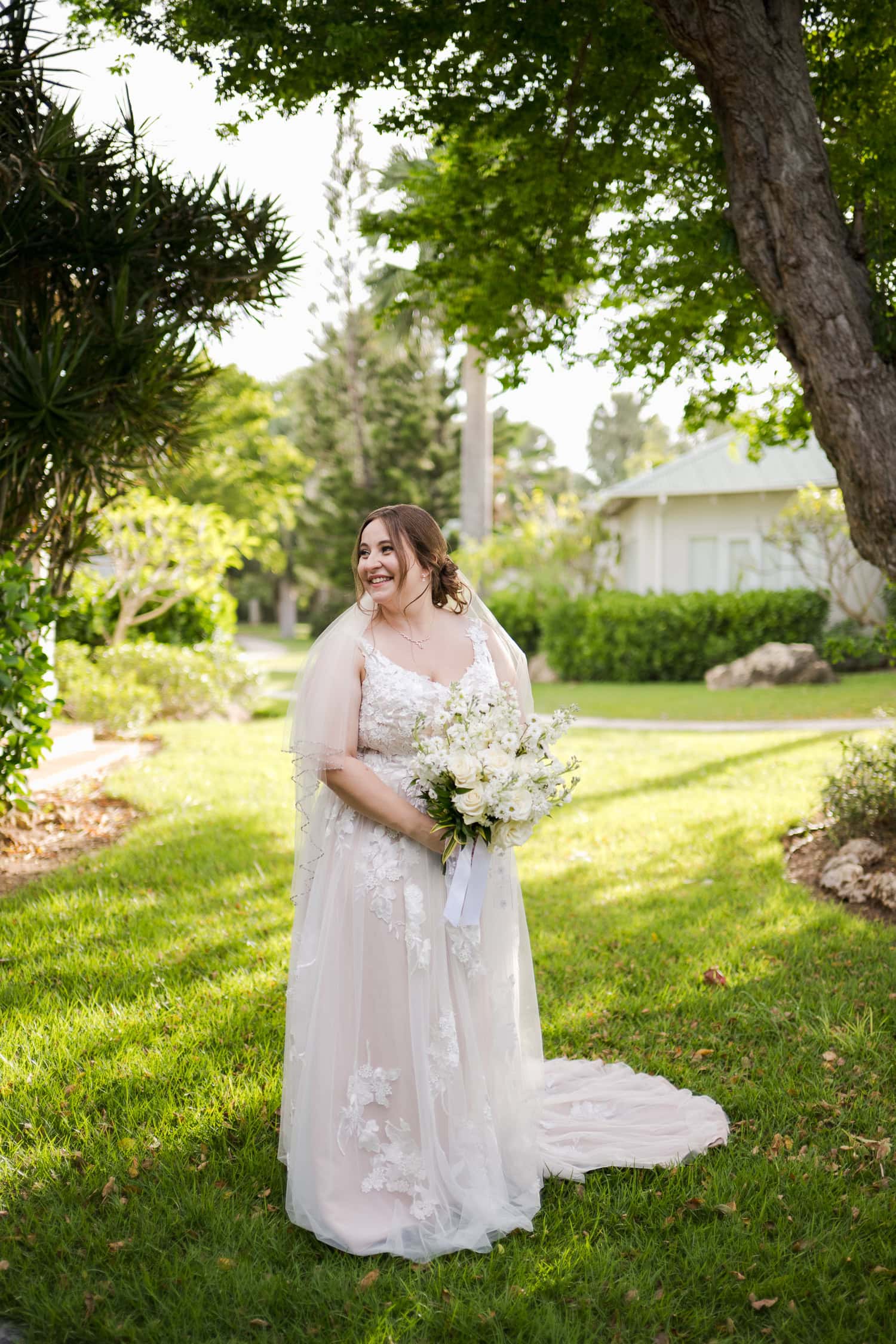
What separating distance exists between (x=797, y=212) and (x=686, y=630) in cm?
1484

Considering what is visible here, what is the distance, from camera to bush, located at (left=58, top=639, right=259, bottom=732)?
37.7ft

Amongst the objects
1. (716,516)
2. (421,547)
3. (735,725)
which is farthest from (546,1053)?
(716,516)

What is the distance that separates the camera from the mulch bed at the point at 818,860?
5.89 meters

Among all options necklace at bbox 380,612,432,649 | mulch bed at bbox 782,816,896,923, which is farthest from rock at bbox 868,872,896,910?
necklace at bbox 380,612,432,649

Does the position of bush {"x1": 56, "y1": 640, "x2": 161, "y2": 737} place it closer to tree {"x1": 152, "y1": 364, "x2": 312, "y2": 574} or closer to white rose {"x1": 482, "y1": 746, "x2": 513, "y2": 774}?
white rose {"x1": 482, "y1": 746, "x2": 513, "y2": 774}

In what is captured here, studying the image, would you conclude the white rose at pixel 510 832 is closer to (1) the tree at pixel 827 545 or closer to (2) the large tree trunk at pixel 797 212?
(2) the large tree trunk at pixel 797 212

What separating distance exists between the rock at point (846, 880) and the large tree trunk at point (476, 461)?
16.3 meters

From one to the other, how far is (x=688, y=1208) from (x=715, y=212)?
5407 mm

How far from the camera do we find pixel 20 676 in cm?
608

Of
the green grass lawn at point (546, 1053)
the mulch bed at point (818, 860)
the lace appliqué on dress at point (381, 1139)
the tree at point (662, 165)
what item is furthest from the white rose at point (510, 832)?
the mulch bed at point (818, 860)

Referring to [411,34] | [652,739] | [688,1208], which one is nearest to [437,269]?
[411,34]

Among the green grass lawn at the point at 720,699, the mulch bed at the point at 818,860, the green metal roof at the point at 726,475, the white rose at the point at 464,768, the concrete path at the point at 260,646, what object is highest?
the green metal roof at the point at 726,475

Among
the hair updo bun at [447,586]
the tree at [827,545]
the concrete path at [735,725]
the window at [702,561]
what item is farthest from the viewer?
the window at [702,561]

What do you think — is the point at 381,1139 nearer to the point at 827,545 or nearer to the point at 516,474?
the point at 827,545
